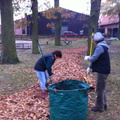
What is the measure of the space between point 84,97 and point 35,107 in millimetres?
1475

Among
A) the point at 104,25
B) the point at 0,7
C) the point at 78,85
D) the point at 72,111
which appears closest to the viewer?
the point at 72,111

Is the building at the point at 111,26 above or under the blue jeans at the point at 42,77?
above

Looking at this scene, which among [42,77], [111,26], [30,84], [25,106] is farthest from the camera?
[111,26]

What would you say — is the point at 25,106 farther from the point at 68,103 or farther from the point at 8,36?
the point at 8,36

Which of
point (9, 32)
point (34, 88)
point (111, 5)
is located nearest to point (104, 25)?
point (111, 5)

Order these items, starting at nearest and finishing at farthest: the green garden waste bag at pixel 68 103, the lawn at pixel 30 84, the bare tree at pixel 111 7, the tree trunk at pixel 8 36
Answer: the green garden waste bag at pixel 68 103 → the lawn at pixel 30 84 → the tree trunk at pixel 8 36 → the bare tree at pixel 111 7

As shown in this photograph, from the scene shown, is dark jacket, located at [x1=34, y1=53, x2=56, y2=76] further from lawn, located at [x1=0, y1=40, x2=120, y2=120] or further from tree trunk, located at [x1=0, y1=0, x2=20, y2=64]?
tree trunk, located at [x1=0, y1=0, x2=20, y2=64]

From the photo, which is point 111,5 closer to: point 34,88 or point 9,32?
point 9,32

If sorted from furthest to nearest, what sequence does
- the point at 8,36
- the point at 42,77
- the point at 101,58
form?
the point at 8,36, the point at 42,77, the point at 101,58

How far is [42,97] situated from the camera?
5.50 metres

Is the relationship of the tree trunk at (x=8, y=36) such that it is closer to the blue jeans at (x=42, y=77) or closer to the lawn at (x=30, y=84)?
the lawn at (x=30, y=84)

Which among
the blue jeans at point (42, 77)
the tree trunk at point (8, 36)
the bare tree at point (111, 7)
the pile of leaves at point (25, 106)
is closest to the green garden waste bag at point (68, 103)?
the pile of leaves at point (25, 106)

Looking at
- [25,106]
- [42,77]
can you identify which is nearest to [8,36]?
[42,77]

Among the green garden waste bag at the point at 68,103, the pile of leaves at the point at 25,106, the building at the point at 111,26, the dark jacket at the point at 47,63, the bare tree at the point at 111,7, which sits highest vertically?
the bare tree at the point at 111,7
